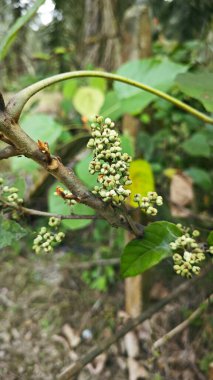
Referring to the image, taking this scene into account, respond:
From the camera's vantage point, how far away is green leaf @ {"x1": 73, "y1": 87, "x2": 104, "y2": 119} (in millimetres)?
1029

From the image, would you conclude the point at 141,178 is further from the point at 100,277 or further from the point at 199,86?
the point at 100,277

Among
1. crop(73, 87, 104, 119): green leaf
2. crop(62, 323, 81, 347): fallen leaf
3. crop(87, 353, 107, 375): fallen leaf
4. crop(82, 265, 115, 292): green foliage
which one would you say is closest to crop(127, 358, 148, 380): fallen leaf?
crop(87, 353, 107, 375): fallen leaf

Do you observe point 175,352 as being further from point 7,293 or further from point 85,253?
point 7,293

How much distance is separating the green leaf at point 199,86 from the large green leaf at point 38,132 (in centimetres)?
39

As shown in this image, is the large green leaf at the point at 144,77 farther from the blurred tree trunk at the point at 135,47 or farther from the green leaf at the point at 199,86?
the blurred tree trunk at the point at 135,47

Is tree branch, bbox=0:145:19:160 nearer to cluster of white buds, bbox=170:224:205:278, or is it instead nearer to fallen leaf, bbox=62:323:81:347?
cluster of white buds, bbox=170:224:205:278

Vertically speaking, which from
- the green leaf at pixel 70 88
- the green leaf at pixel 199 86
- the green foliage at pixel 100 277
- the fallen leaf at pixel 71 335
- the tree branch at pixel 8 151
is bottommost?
the fallen leaf at pixel 71 335

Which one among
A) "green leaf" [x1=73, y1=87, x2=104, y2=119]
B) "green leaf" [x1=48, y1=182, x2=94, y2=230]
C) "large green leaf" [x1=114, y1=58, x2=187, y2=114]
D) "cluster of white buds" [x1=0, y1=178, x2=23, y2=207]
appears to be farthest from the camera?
"green leaf" [x1=73, y1=87, x2=104, y2=119]

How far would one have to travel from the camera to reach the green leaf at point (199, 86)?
1.85 feet

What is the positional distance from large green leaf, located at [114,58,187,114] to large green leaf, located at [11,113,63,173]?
19 cm

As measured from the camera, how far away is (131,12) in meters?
1.26

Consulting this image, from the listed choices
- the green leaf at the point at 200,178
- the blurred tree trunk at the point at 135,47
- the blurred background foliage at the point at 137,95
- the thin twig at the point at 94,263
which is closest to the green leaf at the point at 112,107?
the blurred background foliage at the point at 137,95

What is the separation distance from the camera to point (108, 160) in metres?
0.42

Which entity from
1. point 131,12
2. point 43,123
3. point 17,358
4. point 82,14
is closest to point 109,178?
point 43,123
